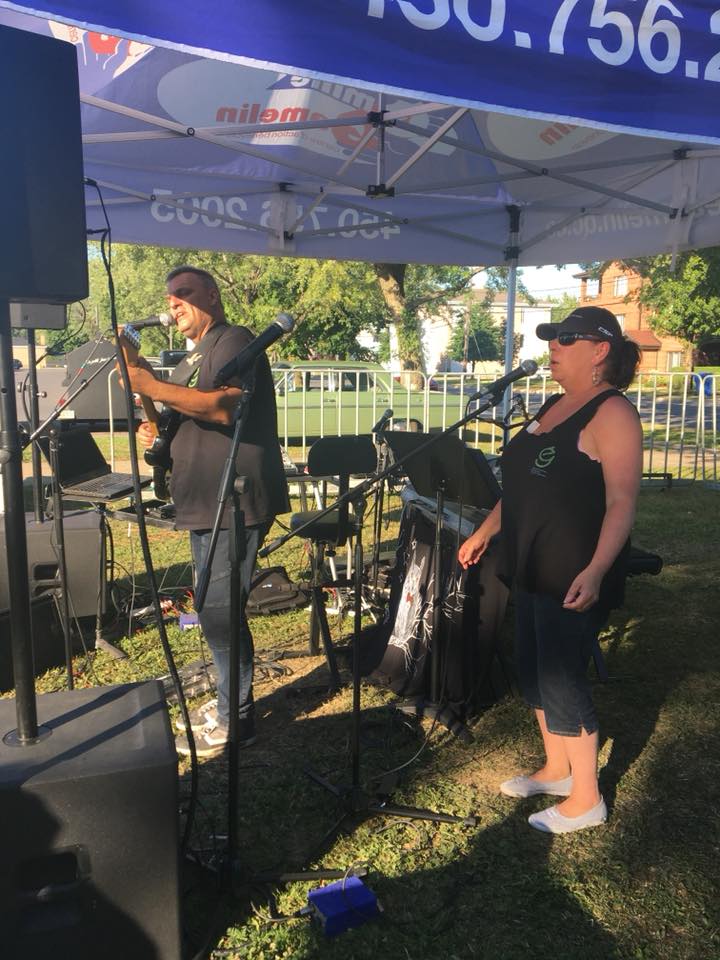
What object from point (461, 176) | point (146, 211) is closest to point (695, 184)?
point (461, 176)

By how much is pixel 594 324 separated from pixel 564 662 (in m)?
1.19

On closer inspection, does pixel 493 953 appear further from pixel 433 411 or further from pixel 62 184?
pixel 433 411

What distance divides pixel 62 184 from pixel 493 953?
2.46m

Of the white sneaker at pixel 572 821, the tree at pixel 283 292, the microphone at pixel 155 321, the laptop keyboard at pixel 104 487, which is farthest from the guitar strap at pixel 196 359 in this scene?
the tree at pixel 283 292

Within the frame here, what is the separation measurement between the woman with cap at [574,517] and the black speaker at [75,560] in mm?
2718

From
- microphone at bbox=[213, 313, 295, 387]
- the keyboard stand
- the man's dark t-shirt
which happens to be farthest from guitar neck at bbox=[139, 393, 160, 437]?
the keyboard stand

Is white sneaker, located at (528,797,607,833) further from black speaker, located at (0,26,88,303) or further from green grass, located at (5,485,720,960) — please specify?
black speaker, located at (0,26,88,303)

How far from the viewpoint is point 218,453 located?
2.97 meters

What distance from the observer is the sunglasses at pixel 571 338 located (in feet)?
8.30

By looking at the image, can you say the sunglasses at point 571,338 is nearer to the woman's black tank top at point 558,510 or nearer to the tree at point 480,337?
the woman's black tank top at point 558,510

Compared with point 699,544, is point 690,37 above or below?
above

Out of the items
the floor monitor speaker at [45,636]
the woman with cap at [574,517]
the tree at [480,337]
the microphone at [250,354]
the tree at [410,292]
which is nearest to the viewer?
the microphone at [250,354]

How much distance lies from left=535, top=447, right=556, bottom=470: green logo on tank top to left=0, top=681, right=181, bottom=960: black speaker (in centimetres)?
148

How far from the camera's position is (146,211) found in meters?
6.26
